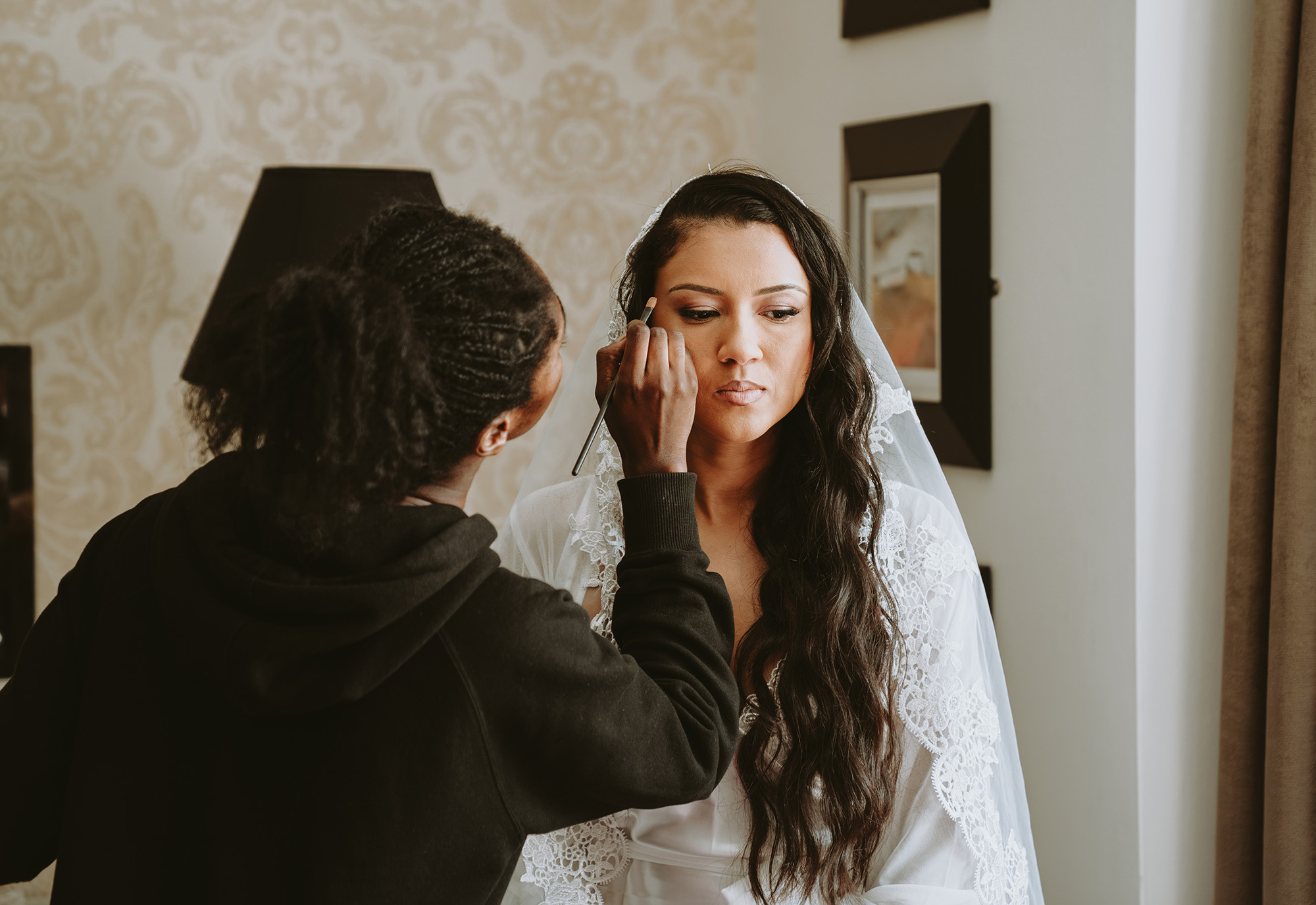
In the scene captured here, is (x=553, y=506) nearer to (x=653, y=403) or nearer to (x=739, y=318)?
(x=739, y=318)

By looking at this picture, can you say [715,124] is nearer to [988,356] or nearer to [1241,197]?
[988,356]

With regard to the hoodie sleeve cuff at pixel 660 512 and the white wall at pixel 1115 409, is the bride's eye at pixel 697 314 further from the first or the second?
the white wall at pixel 1115 409

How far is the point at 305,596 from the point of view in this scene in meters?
0.74

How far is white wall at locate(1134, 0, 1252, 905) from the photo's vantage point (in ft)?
4.92

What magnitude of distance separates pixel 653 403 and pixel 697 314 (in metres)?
0.29

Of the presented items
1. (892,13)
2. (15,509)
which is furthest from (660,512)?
(15,509)

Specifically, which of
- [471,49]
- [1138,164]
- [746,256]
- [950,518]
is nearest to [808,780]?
[950,518]

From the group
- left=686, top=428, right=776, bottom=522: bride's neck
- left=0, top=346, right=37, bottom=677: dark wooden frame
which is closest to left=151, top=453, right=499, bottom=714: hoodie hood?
left=686, top=428, right=776, bottom=522: bride's neck

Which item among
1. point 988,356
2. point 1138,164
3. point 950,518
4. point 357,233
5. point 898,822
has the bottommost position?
point 898,822

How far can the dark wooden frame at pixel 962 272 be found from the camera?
5.82 ft

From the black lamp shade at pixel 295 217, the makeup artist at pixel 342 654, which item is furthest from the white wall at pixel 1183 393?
the black lamp shade at pixel 295 217

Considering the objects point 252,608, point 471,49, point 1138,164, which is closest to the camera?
point 252,608

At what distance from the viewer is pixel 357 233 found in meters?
0.82

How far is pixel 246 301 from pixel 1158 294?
4.05 feet
